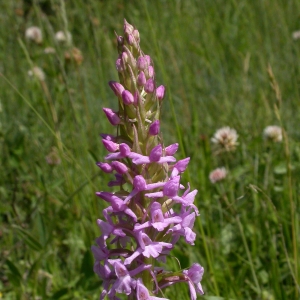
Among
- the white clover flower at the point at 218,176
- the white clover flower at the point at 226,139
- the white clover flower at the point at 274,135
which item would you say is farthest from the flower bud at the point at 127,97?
the white clover flower at the point at 274,135

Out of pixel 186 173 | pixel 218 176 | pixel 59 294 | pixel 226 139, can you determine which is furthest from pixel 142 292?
pixel 226 139

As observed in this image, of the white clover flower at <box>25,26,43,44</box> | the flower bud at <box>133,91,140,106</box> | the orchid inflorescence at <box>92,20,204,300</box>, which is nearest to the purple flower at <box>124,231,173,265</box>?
the orchid inflorescence at <box>92,20,204,300</box>

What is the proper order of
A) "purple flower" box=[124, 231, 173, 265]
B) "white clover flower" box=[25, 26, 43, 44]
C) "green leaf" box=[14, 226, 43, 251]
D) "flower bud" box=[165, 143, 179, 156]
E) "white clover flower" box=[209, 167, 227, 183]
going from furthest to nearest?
"white clover flower" box=[25, 26, 43, 44], "white clover flower" box=[209, 167, 227, 183], "green leaf" box=[14, 226, 43, 251], "flower bud" box=[165, 143, 179, 156], "purple flower" box=[124, 231, 173, 265]

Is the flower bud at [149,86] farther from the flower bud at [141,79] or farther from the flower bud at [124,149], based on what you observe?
the flower bud at [124,149]

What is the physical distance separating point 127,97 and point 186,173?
2.32 ft

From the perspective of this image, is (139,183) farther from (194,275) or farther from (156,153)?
(194,275)

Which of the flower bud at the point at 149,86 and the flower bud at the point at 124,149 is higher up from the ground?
the flower bud at the point at 149,86

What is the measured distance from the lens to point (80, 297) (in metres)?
2.00

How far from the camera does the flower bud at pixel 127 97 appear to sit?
1299 millimetres

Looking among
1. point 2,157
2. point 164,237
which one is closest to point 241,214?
point 164,237

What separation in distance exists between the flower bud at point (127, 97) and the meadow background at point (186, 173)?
14.2 inches

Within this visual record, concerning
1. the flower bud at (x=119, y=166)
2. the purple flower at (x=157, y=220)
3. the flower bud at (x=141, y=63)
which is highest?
the flower bud at (x=141, y=63)

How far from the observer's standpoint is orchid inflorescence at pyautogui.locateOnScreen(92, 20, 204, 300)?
4.20 feet

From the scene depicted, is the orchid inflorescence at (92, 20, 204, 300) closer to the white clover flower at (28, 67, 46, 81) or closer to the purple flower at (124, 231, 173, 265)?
the purple flower at (124, 231, 173, 265)
